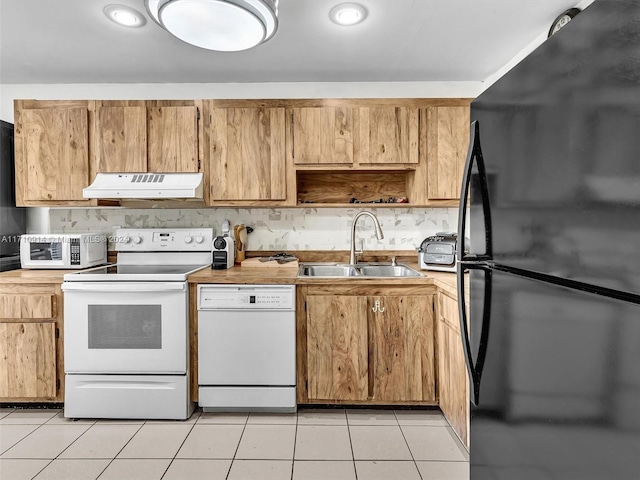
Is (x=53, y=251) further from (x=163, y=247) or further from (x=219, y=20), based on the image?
(x=219, y=20)

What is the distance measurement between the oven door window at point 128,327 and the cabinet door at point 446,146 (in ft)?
6.98

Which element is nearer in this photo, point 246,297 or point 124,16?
point 124,16

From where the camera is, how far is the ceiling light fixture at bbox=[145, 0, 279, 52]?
156 centimetres

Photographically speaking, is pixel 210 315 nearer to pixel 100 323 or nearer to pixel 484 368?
pixel 100 323

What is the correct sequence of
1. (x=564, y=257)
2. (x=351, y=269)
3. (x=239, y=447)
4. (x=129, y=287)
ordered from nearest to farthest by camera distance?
(x=564, y=257) < (x=239, y=447) < (x=129, y=287) < (x=351, y=269)

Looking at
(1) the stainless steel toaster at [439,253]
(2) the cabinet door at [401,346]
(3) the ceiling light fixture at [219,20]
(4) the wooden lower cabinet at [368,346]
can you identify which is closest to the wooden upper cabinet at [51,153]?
(3) the ceiling light fixture at [219,20]

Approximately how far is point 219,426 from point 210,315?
0.67 m

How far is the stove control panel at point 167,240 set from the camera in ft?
9.82

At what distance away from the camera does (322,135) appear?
2.79 m

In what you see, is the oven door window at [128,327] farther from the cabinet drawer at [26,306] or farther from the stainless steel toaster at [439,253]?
the stainless steel toaster at [439,253]

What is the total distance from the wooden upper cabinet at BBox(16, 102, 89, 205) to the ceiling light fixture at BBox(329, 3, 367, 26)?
1.95 m

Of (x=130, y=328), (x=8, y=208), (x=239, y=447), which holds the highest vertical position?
(x=8, y=208)

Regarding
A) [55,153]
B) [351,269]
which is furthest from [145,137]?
[351,269]

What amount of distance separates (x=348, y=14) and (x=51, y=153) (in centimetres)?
233
